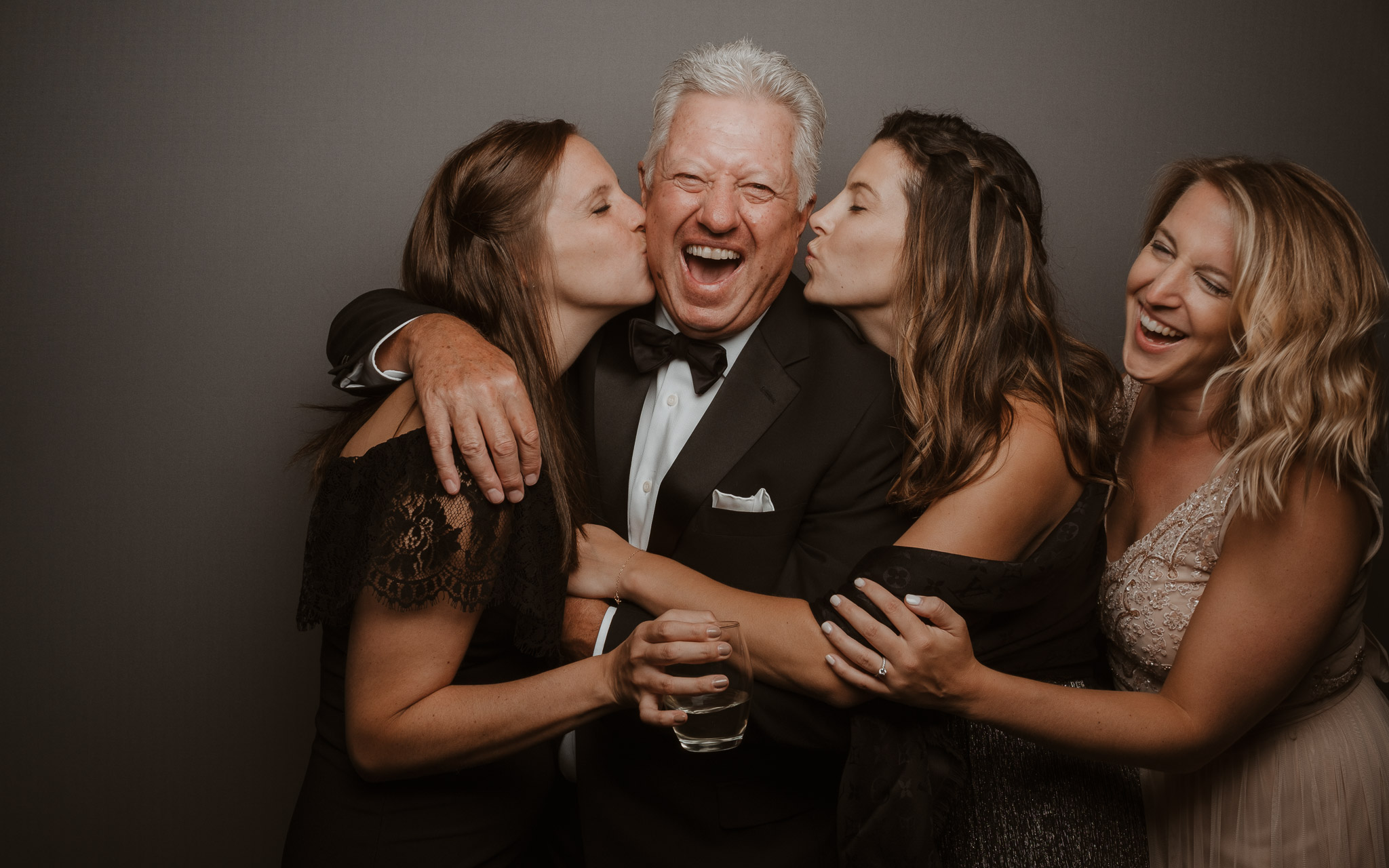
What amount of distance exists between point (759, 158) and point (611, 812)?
1514mm

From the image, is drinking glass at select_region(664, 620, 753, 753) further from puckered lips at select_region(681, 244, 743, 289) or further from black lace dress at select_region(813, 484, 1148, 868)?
puckered lips at select_region(681, 244, 743, 289)

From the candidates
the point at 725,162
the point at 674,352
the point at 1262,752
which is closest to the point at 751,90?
the point at 725,162

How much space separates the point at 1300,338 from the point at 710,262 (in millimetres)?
1264

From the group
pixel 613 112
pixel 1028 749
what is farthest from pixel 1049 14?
pixel 1028 749

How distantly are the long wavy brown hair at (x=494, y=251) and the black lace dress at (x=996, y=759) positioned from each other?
0.78 meters

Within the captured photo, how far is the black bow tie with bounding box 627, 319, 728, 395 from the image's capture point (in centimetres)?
208

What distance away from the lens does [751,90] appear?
2094mm

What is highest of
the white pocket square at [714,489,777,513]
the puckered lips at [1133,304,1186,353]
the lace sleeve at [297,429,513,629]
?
the puckered lips at [1133,304,1186,353]

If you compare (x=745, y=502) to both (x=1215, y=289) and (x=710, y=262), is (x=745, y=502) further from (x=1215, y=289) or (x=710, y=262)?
(x=1215, y=289)

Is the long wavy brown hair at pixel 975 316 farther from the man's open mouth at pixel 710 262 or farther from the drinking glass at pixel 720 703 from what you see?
the drinking glass at pixel 720 703

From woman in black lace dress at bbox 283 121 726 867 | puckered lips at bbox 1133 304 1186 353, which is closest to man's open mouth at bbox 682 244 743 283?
woman in black lace dress at bbox 283 121 726 867

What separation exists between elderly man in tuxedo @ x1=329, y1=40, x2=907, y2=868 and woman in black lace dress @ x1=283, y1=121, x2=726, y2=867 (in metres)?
0.12

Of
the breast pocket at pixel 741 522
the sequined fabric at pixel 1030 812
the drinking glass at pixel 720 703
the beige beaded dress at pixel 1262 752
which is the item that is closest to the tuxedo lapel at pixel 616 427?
the breast pocket at pixel 741 522

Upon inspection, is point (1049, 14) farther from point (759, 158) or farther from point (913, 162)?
point (759, 158)
